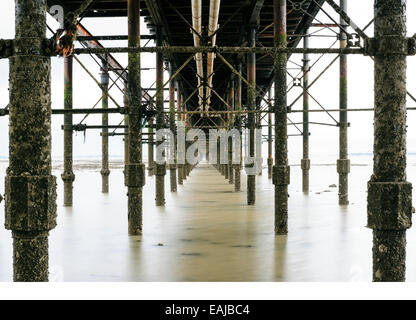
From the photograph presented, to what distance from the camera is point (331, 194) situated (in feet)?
53.0

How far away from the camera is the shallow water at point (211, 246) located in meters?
5.96

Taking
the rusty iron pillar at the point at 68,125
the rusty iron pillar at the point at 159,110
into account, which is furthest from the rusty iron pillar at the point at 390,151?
the rusty iron pillar at the point at 68,125

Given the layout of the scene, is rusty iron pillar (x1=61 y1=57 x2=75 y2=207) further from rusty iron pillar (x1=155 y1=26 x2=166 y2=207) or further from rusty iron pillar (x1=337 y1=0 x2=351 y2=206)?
rusty iron pillar (x1=337 y1=0 x2=351 y2=206)

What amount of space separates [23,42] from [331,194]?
14.4 meters

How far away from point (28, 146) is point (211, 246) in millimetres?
4863

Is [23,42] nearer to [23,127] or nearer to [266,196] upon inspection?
[23,127]

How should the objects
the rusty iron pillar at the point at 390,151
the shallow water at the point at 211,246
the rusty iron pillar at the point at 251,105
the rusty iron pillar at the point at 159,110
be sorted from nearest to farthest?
the rusty iron pillar at the point at 390,151 < the shallow water at the point at 211,246 < the rusty iron pillar at the point at 159,110 < the rusty iron pillar at the point at 251,105

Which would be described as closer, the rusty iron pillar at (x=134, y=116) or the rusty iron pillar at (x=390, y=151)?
the rusty iron pillar at (x=390, y=151)

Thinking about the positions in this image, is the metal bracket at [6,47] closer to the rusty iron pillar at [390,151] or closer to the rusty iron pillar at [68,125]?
the rusty iron pillar at [390,151]

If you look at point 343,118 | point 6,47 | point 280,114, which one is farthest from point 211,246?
point 343,118

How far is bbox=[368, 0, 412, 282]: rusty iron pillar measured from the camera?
11.9 ft

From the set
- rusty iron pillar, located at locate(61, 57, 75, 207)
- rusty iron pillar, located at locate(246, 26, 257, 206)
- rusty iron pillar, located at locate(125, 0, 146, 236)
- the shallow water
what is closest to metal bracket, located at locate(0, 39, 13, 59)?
the shallow water

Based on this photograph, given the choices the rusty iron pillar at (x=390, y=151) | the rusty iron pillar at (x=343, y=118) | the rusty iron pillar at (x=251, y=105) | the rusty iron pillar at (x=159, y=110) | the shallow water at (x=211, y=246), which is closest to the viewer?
the rusty iron pillar at (x=390, y=151)

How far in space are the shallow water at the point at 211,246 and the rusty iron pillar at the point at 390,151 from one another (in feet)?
6.98
